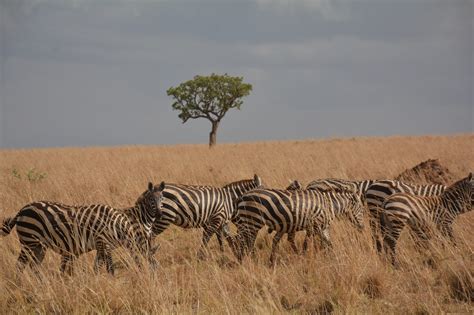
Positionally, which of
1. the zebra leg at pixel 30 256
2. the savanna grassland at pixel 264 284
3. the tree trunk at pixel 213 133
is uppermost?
the tree trunk at pixel 213 133

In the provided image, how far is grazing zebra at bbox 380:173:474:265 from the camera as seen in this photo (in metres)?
6.70

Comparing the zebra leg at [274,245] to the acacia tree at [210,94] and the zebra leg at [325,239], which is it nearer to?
the zebra leg at [325,239]

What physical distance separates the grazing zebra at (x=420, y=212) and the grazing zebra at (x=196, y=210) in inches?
104

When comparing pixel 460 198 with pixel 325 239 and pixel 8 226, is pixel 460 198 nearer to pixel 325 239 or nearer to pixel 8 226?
pixel 325 239

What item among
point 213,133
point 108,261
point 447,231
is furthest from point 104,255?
point 213,133

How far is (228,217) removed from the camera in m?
8.20

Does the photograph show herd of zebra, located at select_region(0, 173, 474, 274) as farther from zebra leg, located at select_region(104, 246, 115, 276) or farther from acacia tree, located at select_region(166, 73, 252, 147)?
acacia tree, located at select_region(166, 73, 252, 147)

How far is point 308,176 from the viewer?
48.9 feet

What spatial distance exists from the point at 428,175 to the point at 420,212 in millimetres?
6485

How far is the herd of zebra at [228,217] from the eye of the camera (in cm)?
600

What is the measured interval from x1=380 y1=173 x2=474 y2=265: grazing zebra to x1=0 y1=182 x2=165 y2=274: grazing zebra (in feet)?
11.1

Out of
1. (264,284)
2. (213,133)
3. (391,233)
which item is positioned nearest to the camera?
(264,284)

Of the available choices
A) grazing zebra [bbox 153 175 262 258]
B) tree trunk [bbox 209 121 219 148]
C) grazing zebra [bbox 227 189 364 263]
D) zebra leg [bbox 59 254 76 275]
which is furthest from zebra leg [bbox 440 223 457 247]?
tree trunk [bbox 209 121 219 148]

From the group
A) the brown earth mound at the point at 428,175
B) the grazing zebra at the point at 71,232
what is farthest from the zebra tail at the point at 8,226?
the brown earth mound at the point at 428,175
